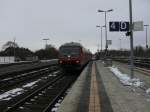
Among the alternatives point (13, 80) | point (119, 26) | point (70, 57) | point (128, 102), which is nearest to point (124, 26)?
point (119, 26)

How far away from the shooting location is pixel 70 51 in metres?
39.6

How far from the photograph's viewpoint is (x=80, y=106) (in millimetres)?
13898

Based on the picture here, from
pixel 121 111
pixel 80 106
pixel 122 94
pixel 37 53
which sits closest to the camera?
pixel 121 111

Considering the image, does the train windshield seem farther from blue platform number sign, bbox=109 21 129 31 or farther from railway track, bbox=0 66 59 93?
blue platform number sign, bbox=109 21 129 31

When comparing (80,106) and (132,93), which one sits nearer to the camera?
(80,106)

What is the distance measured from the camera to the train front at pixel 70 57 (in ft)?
126

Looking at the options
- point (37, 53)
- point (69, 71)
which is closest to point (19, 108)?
point (69, 71)

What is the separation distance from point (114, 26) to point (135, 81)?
15.5ft

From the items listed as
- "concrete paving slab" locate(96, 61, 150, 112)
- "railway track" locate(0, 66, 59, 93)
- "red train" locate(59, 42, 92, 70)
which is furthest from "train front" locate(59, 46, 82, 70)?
"concrete paving slab" locate(96, 61, 150, 112)

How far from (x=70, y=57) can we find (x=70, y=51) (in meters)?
0.96

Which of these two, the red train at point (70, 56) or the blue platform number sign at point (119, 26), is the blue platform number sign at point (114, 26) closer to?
the blue platform number sign at point (119, 26)

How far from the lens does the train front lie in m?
38.4

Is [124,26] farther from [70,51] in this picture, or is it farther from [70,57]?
[70,51]

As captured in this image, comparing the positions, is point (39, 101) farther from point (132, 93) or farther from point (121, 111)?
point (121, 111)
